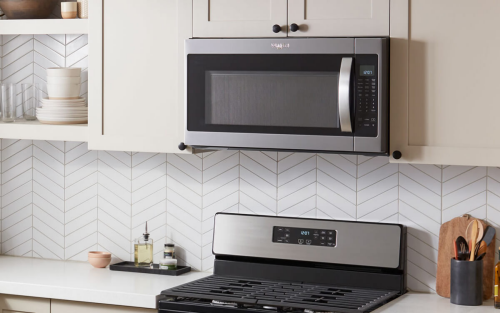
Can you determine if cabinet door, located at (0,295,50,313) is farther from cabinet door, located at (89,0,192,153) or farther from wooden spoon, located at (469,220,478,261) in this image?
wooden spoon, located at (469,220,478,261)

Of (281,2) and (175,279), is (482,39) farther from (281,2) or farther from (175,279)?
(175,279)

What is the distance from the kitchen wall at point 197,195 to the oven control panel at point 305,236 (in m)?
0.09

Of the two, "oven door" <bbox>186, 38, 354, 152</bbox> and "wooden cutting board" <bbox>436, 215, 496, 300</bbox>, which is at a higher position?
"oven door" <bbox>186, 38, 354, 152</bbox>

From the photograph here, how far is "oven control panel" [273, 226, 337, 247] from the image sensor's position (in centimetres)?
287

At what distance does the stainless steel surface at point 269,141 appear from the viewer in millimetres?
2532

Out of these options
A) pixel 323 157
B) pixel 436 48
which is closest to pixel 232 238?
pixel 323 157

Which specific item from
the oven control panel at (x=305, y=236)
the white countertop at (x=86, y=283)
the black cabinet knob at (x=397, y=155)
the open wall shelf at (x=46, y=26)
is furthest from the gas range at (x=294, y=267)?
the open wall shelf at (x=46, y=26)

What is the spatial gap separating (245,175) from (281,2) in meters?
0.79

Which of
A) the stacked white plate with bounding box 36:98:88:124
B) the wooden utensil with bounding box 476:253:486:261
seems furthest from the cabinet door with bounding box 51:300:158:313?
the wooden utensil with bounding box 476:253:486:261

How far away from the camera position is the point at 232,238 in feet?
9.87

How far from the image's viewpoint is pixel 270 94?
2.61m

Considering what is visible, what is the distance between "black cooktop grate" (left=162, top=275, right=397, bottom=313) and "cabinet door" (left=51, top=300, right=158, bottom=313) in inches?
6.4

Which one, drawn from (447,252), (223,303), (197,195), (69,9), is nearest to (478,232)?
(447,252)

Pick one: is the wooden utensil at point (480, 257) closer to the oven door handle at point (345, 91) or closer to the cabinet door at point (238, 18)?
the oven door handle at point (345, 91)
